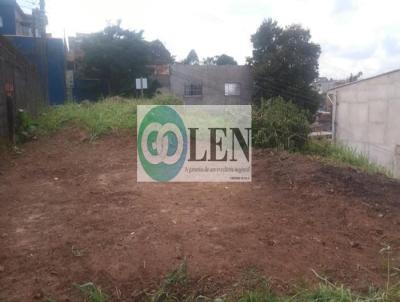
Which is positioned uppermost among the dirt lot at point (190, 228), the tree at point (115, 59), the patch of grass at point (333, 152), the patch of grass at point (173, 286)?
the tree at point (115, 59)

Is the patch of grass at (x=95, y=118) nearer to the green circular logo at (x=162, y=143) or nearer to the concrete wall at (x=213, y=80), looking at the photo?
the green circular logo at (x=162, y=143)

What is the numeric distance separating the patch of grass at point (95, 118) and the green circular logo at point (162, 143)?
0.46 meters

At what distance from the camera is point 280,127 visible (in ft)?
21.2

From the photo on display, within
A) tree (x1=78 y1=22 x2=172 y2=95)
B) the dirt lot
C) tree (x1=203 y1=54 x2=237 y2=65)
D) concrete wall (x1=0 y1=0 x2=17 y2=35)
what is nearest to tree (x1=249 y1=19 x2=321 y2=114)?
tree (x1=78 y1=22 x2=172 y2=95)

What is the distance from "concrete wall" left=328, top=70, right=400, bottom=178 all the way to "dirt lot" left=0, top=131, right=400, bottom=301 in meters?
7.15

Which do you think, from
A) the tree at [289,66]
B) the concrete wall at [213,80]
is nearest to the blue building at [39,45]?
the concrete wall at [213,80]

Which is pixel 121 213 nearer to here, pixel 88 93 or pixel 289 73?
pixel 88 93

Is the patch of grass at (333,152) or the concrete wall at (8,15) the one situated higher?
the concrete wall at (8,15)

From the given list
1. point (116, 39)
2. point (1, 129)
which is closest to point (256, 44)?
point (116, 39)

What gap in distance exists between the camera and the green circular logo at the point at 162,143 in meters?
4.95

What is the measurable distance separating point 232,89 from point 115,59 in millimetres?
7466

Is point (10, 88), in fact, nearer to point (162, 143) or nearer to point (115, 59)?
point (162, 143)

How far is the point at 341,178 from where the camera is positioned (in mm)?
4129

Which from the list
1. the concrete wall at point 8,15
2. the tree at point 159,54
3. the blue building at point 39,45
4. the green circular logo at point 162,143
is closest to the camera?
the green circular logo at point 162,143
